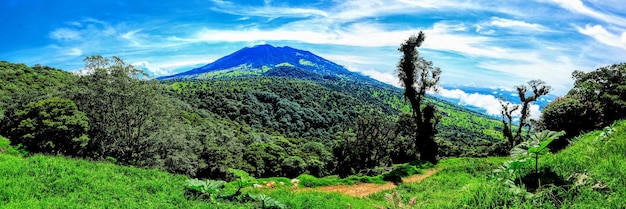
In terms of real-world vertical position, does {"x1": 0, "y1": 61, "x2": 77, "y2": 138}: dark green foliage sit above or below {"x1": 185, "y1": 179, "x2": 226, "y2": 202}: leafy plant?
above

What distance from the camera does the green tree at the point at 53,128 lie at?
26.2m

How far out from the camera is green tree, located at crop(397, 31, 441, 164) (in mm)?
29047

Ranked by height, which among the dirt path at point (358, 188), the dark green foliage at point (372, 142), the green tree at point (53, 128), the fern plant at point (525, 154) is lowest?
the dark green foliage at point (372, 142)

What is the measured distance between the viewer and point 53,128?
2658 cm

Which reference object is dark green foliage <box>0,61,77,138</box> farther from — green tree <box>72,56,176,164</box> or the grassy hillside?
the grassy hillside

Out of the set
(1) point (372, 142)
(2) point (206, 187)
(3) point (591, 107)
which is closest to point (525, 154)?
(2) point (206, 187)

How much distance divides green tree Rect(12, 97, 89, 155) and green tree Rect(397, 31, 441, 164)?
28378 mm

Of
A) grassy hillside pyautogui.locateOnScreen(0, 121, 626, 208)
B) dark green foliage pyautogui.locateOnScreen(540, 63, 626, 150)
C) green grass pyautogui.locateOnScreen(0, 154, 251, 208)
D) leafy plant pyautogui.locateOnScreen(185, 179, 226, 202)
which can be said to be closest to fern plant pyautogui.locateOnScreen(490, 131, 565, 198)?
grassy hillside pyautogui.locateOnScreen(0, 121, 626, 208)

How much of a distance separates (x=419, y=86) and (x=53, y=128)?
31376 millimetres

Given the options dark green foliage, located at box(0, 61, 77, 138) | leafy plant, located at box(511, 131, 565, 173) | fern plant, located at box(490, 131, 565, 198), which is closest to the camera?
fern plant, located at box(490, 131, 565, 198)

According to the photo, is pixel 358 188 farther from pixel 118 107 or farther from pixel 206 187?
pixel 118 107

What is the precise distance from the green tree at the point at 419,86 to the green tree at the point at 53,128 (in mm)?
28378

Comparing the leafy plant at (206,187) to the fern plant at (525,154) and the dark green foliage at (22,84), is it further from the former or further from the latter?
the dark green foliage at (22,84)

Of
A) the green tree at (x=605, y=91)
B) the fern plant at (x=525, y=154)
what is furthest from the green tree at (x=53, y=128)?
the green tree at (x=605, y=91)
